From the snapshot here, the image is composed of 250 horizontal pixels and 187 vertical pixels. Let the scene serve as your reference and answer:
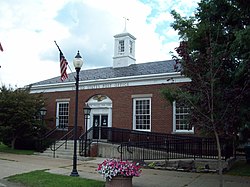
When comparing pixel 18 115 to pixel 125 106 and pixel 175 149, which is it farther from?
pixel 175 149

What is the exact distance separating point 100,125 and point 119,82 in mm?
3779

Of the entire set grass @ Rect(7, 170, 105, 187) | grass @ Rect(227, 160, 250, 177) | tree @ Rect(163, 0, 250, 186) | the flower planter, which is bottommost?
grass @ Rect(7, 170, 105, 187)

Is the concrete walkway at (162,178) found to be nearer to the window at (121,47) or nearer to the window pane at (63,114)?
the window pane at (63,114)

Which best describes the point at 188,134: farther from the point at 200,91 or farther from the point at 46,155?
the point at 200,91

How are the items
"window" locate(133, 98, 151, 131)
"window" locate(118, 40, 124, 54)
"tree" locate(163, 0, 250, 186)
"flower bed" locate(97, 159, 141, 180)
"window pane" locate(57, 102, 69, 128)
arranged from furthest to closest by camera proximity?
"window" locate(118, 40, 124, 54)
"window pane" locate(57, 102, 69, 128)
"window" locate(133, 98, 151, 131)
"flower bed" locate(97, 159, 141, 180)
"tree" locate(163, 0, 250, 186)

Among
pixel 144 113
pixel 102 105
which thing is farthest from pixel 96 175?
pixel 102 105

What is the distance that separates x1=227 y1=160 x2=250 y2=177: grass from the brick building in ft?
14.6

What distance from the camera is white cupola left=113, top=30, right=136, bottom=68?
86.9 ft

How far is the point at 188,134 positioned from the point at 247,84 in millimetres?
12038

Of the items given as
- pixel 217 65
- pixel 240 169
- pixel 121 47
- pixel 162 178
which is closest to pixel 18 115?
pixel 121 47

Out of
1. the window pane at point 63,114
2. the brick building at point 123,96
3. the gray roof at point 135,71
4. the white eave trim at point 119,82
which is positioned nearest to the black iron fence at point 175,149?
the brick building at point 123,96

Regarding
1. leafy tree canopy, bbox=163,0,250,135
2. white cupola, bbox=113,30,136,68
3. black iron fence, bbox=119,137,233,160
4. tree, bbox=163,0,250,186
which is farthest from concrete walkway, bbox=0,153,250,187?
white cupola, bbox=113,30,136,68

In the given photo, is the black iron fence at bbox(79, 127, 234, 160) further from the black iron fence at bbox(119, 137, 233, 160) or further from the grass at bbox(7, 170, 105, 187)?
the grass at bbox(7, 170, 105, 187)

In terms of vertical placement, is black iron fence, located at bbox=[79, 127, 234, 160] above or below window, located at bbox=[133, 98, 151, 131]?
below
